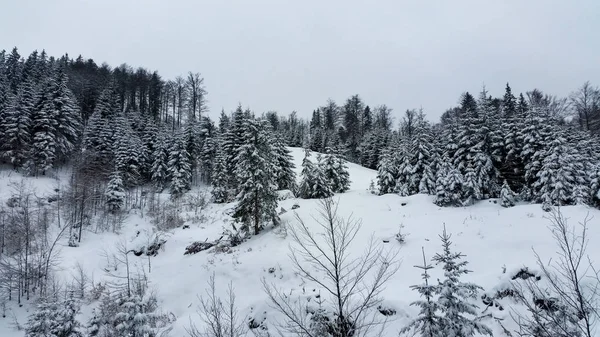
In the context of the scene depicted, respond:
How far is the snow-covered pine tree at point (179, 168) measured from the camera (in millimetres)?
40281

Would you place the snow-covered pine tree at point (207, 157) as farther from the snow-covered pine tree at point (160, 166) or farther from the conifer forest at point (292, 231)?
the snow-covered pine tree at point (160, 166)

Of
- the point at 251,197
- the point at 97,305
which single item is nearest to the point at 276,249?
the point at 251,197

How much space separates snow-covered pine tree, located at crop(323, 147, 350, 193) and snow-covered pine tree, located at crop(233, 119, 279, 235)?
37.2ft

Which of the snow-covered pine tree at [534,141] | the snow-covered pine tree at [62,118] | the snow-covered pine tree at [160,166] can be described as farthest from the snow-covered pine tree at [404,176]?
the snow-covered pine tree at [62,118]

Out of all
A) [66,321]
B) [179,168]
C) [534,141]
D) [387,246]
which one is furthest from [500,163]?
[179,168]

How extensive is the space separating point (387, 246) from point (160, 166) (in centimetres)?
3676

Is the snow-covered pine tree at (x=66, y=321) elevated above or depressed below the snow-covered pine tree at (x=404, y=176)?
below

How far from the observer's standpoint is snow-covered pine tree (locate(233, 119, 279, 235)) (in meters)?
20.9

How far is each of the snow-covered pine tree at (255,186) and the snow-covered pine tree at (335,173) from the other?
37.2ft

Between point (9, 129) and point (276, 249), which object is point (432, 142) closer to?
point (276, 249)

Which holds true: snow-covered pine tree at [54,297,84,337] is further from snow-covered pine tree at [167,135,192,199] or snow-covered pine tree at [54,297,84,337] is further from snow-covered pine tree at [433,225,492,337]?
snow-covered pine tree at [167,135,192,199]

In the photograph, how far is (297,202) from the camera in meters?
26.0

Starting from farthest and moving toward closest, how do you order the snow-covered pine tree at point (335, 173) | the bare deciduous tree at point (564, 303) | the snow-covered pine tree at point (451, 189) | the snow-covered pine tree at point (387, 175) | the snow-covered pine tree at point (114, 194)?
the snow-covered pine tree at point (114, 194)
the snow-covered pine tree at point (335, 173)
the snow-covered pine tree at point (387, 175)
the snow-covered pine tree at point (451, 189)
the bare deciduous tree at point (564, 303)

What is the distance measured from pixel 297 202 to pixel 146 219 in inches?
814
